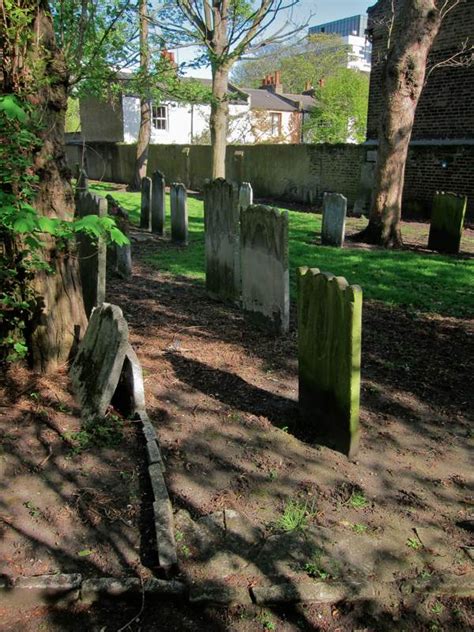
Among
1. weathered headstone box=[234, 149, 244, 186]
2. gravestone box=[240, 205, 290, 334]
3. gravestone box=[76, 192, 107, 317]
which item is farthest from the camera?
weathered headstone box=[234, 149, 244, 186]

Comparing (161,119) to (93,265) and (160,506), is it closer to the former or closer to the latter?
(93,265)

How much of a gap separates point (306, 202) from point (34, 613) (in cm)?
1958

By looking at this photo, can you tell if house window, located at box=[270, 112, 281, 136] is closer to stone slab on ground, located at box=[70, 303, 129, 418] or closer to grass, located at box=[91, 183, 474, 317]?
grass, located at box=[91, 183, 474, 317]

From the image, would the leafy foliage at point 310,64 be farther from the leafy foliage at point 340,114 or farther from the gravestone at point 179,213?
the gravestone at point 179,213

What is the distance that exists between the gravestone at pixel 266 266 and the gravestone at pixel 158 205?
21.2 feet

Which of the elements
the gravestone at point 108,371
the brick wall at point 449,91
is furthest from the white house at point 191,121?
the gravestone at point 108,371

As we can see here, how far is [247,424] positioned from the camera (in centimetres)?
418

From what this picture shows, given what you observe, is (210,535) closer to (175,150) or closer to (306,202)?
(306,202)

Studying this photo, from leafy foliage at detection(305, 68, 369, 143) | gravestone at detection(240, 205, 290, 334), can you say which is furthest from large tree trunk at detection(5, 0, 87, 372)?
A: leafy foliage at detection(305, 68, 369, 143)

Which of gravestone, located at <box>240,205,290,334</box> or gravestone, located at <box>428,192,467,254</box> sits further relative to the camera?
gravestone, located at <box>428,192,467,254</box>

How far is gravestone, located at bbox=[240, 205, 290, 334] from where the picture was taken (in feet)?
19.0

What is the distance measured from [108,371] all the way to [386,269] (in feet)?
21.1

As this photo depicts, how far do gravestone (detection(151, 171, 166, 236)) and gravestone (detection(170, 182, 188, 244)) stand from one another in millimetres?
1064

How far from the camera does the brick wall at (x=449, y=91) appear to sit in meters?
15.4
